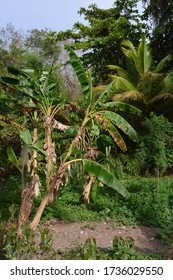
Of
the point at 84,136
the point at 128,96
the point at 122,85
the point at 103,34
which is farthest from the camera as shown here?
the point at 103,34

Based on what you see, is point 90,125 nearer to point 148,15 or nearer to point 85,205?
point 85,205

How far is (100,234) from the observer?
18.5 ft

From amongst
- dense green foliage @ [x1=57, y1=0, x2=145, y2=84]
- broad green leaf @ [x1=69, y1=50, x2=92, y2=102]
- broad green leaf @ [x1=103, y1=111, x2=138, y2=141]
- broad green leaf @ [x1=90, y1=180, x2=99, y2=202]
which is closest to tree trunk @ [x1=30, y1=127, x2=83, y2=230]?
broad green leaf @ [x1=90, y1=180, x2=99, y2=202]

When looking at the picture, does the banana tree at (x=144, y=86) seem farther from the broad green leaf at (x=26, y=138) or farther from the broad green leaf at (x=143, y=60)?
the broad green leaf at (x=26, y=138)

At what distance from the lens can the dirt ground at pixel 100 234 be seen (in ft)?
17.0

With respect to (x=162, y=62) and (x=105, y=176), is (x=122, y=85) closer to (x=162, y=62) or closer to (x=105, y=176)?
(x=162, y=62)

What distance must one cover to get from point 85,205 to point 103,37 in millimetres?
11422

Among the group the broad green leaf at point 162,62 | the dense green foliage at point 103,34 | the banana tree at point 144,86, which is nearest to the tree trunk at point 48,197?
the banana tree at point 144,86

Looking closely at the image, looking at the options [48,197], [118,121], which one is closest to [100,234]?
[48,197]

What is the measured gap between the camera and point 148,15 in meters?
15.4

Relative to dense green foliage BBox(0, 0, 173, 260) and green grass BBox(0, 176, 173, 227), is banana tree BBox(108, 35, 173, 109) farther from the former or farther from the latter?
green grass BBox(0, 176, 173, 227)

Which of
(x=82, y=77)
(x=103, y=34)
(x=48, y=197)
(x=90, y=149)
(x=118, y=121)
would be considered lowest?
(x=48, y=197)

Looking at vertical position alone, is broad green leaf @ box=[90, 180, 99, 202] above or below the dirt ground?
above

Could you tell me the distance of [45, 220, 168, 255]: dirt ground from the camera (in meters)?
5.18
